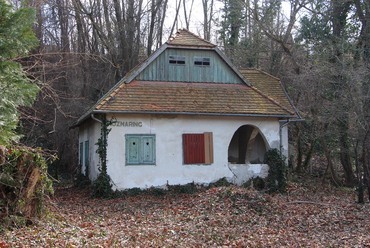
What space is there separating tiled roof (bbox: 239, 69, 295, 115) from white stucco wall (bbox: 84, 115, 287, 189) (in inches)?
76.9

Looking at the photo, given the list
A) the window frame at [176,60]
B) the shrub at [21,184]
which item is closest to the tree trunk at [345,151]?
the window frame at [176,60]

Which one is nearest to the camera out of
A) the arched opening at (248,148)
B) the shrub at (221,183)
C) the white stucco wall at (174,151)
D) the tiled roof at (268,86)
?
the white stucco wall at (174,151)

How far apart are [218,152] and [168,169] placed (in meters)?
2.10

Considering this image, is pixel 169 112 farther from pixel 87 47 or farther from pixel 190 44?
pixel 87 47

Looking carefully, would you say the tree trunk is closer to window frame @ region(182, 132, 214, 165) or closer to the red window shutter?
window frame @ region(182, 132, 214, 165)

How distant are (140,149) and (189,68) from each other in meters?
4.29

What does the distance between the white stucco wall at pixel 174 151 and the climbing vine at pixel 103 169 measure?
0.19m

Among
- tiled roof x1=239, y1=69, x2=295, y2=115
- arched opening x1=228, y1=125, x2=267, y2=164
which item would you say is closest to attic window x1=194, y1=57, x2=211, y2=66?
tiled roof x1=239, y1=69, x2=295, y2=115

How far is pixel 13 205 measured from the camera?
10.1 m

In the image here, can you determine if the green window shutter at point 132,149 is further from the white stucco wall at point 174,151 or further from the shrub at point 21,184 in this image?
the shrub at point 21,184

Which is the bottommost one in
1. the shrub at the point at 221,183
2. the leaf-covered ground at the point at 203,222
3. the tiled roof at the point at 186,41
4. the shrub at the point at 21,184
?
the leaf-covered ground at the point at 203,222

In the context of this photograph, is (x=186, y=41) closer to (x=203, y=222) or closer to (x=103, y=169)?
(x=103, y=169)

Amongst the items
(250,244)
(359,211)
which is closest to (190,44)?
(359,211)

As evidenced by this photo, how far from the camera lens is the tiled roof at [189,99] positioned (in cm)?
1800
